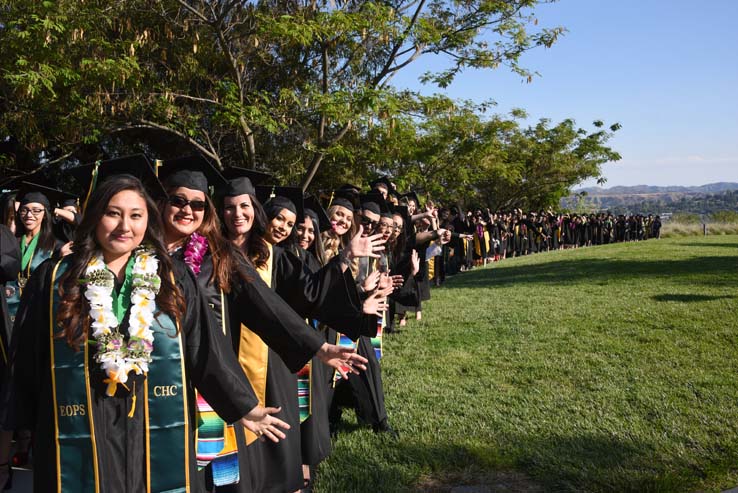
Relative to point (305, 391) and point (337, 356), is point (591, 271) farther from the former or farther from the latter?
point (337, 356)

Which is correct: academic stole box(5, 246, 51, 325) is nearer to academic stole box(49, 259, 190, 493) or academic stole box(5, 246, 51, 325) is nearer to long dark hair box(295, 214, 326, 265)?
long dark hair box(295, 214, 326, 265)

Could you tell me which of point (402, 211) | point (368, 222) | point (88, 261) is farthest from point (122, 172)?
point (402, 211)

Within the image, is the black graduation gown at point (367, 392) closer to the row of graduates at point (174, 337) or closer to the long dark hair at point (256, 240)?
the row of graduates at point (174, 337)

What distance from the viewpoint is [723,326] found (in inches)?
343

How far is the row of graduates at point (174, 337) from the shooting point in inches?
90.7

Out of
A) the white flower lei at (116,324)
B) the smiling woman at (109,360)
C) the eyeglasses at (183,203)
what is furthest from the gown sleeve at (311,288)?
the white flower lei at (116,324)

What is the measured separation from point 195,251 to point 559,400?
3.87 m

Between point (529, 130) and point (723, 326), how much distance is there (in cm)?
2594

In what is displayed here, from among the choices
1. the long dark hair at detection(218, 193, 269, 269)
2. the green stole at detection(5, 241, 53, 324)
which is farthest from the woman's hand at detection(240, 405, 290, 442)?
the green stole at detection(5, 241, 53, 324)

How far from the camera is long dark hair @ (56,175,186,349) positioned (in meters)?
2.31

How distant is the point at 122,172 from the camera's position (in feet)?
9.62

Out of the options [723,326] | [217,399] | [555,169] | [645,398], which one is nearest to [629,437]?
[645,398]

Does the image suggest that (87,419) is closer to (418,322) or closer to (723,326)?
(418,322)

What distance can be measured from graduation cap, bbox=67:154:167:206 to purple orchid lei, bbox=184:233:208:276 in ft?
0.83
